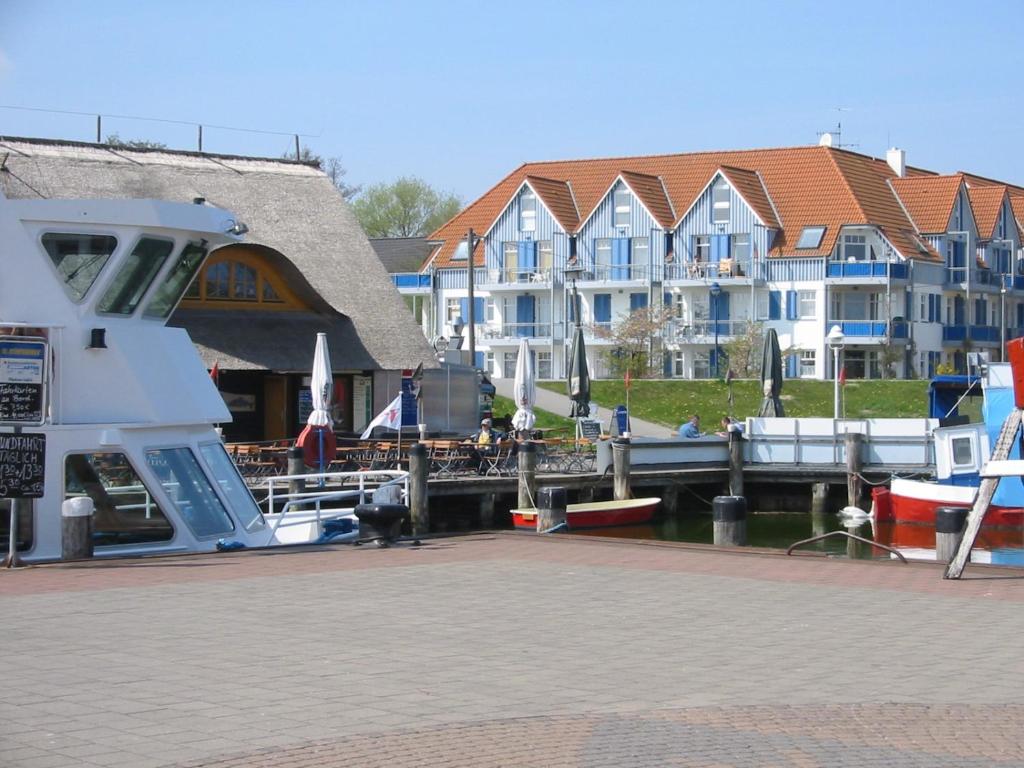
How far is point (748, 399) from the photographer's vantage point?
61.2m

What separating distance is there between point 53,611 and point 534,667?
5084 millimetres

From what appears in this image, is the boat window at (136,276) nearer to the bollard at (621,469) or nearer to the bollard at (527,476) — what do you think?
the bollard at (527,476)

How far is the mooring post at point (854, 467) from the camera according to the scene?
39125 mm

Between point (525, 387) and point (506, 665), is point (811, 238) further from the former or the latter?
point (506, 665)

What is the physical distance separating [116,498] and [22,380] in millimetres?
1935

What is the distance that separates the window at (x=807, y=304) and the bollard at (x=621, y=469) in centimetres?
3421

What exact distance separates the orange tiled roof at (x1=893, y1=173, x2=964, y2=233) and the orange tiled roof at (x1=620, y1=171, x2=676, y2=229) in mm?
11551

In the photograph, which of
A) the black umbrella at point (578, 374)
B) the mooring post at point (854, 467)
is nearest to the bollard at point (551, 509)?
the mooring post at point (854, 467)

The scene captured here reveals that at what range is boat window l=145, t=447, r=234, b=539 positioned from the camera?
18938 mm

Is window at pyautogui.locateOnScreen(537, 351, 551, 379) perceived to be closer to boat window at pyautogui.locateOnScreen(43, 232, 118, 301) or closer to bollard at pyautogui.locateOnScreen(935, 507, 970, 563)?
bollard at pyautogui.locateOnScreen(935, 507, 970, 563)

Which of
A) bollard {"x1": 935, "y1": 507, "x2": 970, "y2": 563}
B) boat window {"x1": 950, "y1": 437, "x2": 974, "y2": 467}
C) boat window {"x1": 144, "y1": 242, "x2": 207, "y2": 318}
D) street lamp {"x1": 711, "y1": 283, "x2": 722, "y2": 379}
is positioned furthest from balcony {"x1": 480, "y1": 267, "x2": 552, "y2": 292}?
boat window {"x1": 144, "y1": 242, "x2": 207, "y2": 318}

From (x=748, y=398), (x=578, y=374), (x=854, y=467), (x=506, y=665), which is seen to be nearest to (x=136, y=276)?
(x=506, y=665)

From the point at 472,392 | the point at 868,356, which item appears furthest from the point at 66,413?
the point at 868,356

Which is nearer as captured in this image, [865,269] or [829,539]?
[829,539]
